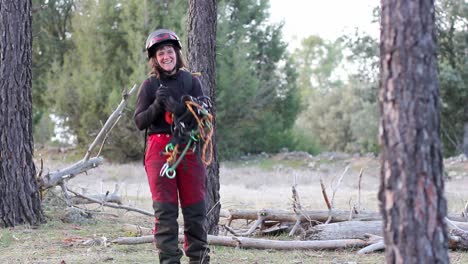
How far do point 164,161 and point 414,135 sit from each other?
96.3 inches

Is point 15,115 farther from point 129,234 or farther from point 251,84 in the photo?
point 251,84

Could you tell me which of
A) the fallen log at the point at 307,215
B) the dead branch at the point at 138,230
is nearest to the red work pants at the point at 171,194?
the dead branch at the point at 138,230

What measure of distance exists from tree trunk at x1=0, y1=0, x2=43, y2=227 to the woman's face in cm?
360

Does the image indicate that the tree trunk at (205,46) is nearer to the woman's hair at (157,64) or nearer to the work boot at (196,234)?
the woman's hair at (157,64)

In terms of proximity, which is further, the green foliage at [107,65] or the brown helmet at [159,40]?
the green foliage at [107,65]

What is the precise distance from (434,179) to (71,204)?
7207 millimetres

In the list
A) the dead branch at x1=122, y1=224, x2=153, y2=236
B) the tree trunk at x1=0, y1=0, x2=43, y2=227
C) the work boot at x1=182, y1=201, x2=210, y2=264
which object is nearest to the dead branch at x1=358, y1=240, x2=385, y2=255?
the work boot at x1=182, y1=201, x2=210, y2=264

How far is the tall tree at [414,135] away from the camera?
11.3 ft

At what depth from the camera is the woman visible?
543cm

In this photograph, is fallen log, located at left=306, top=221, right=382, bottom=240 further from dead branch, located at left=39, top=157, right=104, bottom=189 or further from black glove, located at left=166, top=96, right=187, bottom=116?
dead branch, located at left=39, top=157, right=104, bottom=189

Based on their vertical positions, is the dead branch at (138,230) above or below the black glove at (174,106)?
below

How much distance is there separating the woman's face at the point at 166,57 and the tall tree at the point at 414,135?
2.39m

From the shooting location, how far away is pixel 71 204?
9.87 m

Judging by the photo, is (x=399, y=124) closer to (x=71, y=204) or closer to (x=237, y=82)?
(x=71, y=204)
